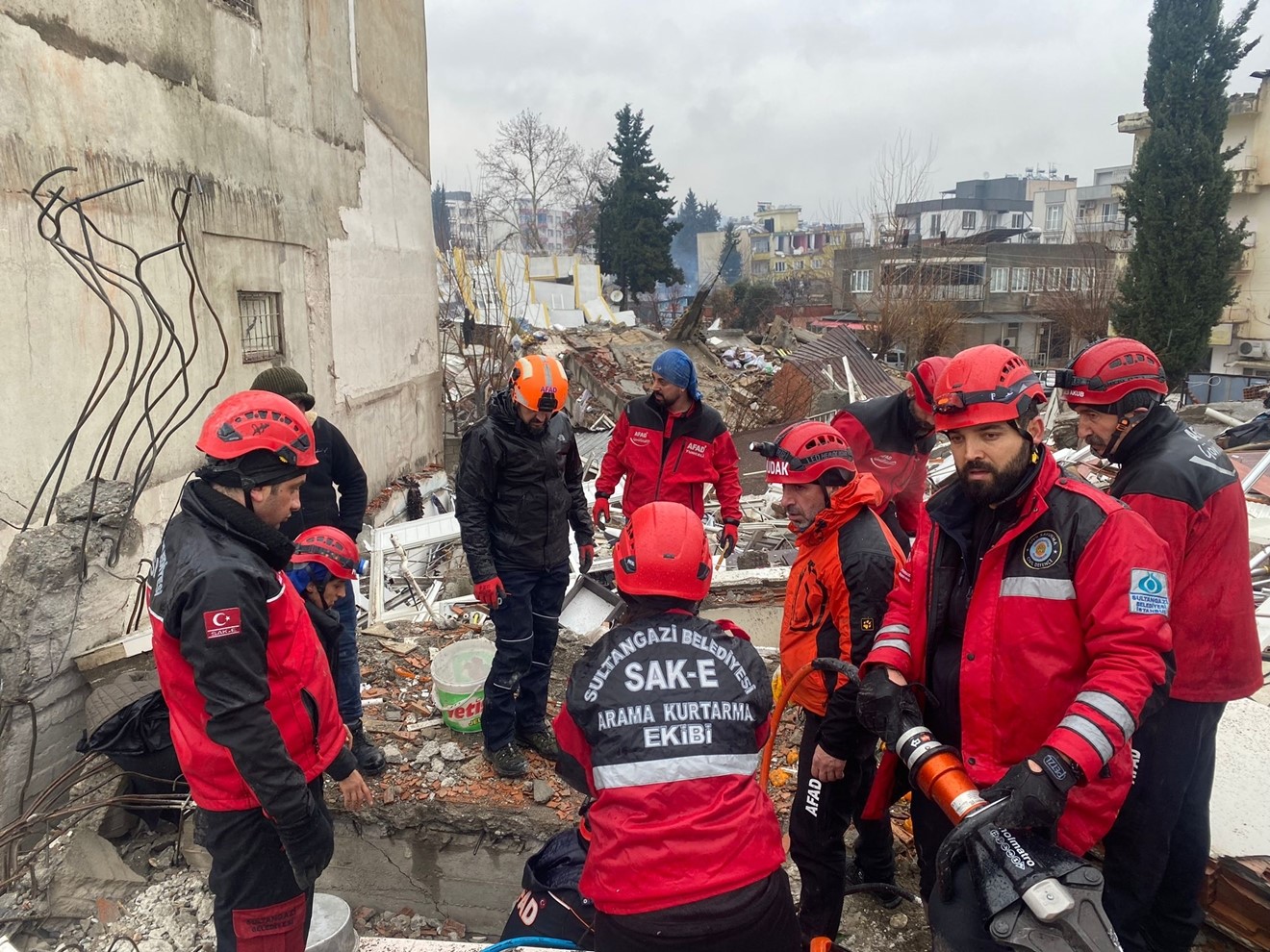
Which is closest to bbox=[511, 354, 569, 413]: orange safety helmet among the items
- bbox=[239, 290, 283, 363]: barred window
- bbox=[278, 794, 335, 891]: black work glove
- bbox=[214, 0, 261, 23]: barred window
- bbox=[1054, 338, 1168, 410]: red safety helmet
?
bbox=[278, 794, 335, 891]: black work glove

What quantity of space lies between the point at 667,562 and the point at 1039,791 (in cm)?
102

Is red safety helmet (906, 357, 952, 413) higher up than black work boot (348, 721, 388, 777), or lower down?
higher up

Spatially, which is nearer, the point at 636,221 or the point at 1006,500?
the point at 1006,500

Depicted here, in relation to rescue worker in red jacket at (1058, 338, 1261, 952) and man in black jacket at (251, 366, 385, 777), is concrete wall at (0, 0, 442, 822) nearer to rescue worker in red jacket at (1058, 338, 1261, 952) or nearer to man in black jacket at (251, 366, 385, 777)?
man in black jacket at (251, 366, 385, 777)

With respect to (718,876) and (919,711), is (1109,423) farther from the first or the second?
→ (718,876)

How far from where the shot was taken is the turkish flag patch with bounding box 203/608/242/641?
2.12 metres

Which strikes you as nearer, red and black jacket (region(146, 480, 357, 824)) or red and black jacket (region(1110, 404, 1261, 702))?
red and black jacket (region(146, 480, 357, 824))

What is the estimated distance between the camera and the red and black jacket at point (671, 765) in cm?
191

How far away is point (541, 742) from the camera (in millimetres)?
4270

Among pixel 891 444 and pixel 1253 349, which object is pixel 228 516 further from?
pixel 1253 349

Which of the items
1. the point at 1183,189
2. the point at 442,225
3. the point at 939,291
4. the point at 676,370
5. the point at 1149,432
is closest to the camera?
the point at 1149,432

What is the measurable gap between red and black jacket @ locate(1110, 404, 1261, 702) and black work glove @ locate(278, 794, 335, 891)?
9.02ft

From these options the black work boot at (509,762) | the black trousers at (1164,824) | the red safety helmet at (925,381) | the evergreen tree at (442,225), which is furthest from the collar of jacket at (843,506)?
the evergreen tree at (442,225)

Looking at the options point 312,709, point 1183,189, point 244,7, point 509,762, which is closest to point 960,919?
point 312,709
